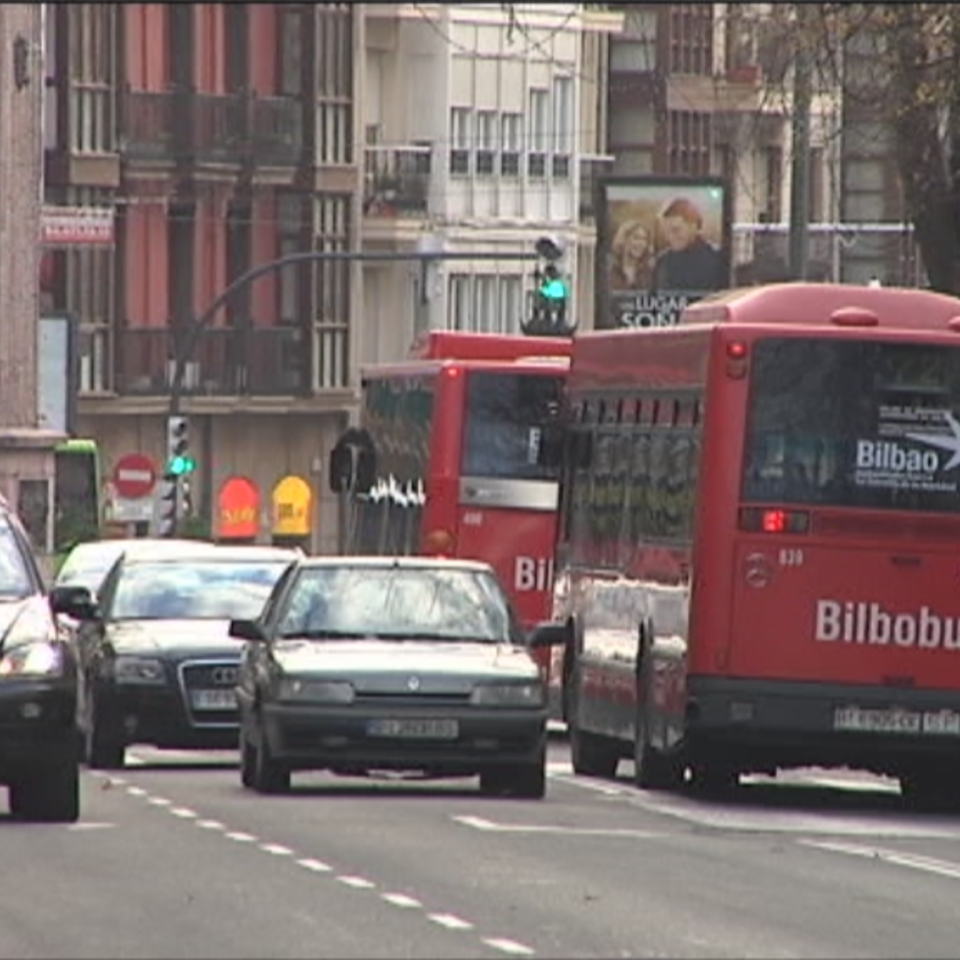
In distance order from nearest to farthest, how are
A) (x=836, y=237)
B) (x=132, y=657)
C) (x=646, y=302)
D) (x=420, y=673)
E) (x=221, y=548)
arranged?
(x=420, y=673), (x=132, y=657), (x=221, y=548), (x=646, y=302), (x=836, y=237)

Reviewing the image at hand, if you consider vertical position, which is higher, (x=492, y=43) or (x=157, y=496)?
(x=492, y=43)

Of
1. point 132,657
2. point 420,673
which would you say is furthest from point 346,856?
point 132,657

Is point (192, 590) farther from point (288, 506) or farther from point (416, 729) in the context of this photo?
point (288, 506)

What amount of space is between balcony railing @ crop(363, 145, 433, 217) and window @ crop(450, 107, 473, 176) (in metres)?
0.45

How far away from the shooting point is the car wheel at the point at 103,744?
32469mm

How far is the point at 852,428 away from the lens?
28.1 m

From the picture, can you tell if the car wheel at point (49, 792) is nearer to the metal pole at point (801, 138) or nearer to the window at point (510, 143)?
the metal pole at point (801, 138)

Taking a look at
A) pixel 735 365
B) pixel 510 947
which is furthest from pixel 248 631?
pixel 510 947

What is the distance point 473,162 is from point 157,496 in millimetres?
15705

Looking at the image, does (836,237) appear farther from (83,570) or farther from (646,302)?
(83,570)

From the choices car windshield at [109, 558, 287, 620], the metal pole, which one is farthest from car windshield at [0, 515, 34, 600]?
the metal pole

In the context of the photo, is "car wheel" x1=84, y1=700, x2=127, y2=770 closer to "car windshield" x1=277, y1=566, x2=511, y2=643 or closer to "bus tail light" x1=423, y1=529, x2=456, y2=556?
"car windshield" x1=277, y1=566, x2=511, y2=643

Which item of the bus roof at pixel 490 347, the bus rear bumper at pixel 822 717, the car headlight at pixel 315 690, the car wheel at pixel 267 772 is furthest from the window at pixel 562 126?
the car headlight at pixel 315 690

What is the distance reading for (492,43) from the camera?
87875 millimetres
